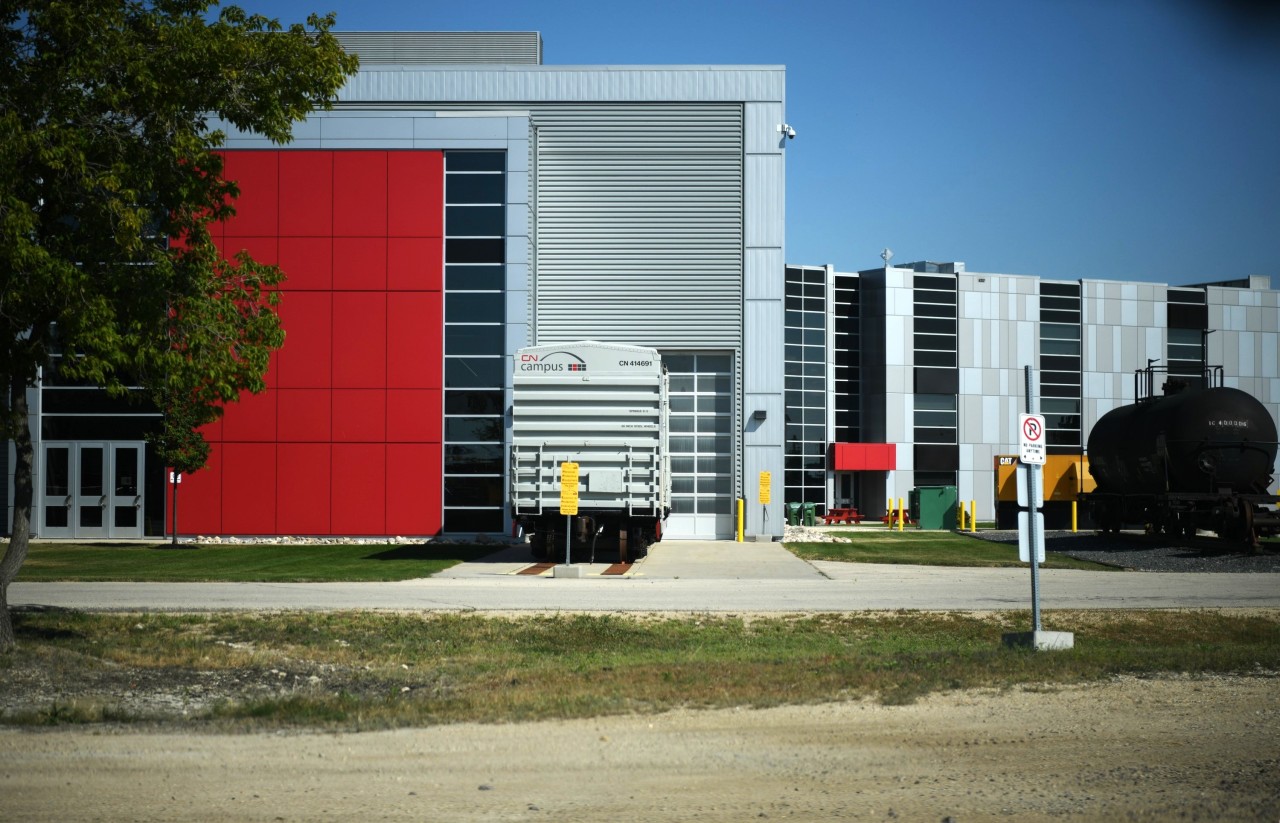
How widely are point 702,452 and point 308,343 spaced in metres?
12.3

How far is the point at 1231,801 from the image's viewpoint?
278 inches

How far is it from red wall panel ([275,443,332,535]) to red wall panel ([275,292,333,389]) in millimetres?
1927

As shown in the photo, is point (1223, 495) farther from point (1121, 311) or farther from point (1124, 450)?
point (1121, 311)

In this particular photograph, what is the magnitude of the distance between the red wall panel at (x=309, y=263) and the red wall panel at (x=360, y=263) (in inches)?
8.3

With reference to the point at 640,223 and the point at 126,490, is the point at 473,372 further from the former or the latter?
the point at 126,490

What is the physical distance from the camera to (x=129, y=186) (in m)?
12.8

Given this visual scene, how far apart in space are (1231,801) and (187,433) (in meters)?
30.6

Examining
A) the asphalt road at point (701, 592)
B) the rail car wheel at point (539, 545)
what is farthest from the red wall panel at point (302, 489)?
the rail car wheel at point (539, 545)

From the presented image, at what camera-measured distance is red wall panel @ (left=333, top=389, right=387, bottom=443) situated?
1411 inches

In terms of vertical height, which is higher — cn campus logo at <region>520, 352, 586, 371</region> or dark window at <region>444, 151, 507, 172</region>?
dark window at <region>444, 151, 507, 172</region>

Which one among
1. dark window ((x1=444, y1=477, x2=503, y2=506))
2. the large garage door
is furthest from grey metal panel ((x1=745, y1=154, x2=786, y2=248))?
dark window ((x1=444, y1=477, x2=503, y2=506))

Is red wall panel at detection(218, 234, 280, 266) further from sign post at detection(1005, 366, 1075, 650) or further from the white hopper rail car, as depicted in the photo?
sign post at detection(1005, 366, 1075, 650)

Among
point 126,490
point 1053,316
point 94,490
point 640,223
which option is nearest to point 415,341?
point 640,223

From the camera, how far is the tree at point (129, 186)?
1200cm
